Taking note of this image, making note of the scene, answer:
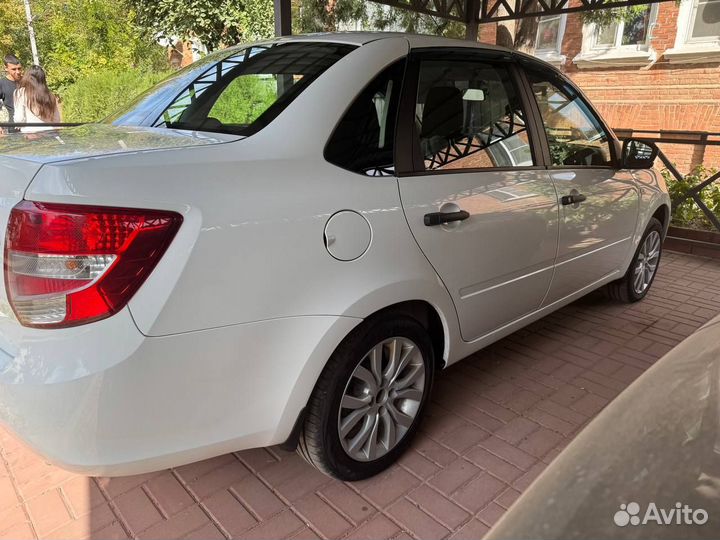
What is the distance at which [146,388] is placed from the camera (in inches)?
60.8

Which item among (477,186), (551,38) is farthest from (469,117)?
(551,38)

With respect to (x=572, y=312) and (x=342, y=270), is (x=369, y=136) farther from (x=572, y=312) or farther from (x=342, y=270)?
(x=572, y=312)

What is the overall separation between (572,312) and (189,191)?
139 inches

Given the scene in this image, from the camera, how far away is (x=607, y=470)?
109 cm

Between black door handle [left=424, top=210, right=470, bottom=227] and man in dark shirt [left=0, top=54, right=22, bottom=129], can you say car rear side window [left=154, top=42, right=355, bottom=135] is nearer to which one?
black door handle [left=424, top=210, right=470, bottom=227]

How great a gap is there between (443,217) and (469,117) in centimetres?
61

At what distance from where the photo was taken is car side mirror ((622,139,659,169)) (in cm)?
352

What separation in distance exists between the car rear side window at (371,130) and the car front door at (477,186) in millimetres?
55

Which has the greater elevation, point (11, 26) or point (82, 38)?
point (11, 26)

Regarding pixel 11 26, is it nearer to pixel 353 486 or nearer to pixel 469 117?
pixel 469 117

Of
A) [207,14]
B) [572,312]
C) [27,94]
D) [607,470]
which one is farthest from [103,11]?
[607,470]

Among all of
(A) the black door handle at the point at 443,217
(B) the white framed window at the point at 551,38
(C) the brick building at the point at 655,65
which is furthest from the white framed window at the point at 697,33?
(A) the black door handle at the point at 443,217

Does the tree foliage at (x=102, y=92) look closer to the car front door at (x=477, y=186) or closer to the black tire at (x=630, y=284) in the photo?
the black tire at (x=630, y=284)

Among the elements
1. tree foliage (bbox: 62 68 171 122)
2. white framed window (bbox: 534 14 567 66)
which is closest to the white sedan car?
white framed window (bbox: 534 14 567 66)
